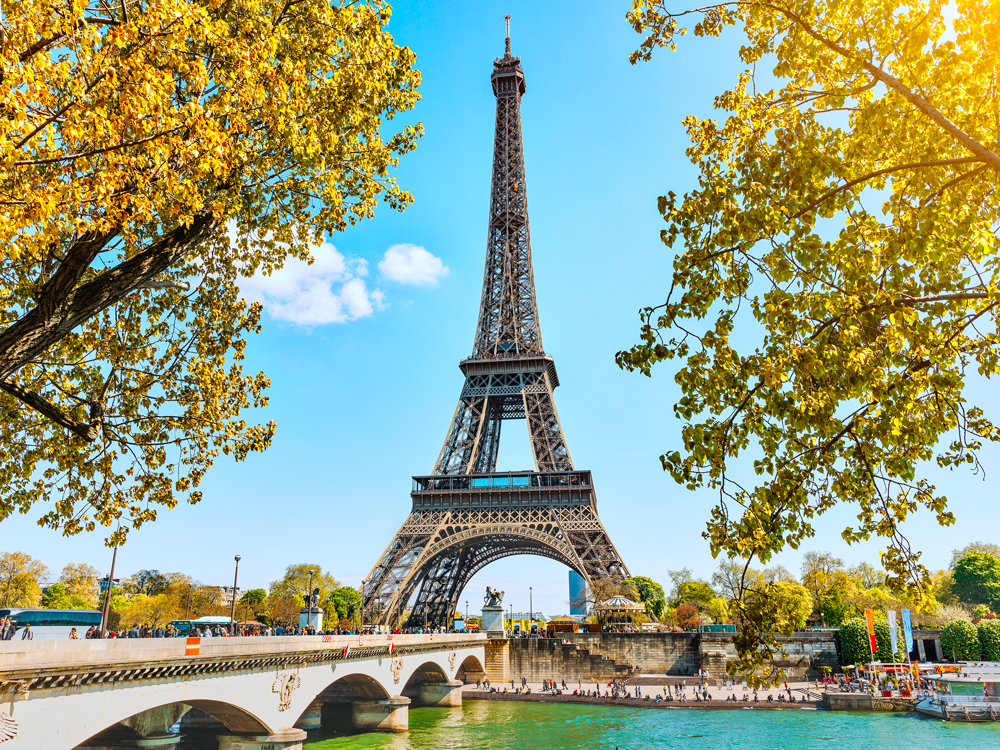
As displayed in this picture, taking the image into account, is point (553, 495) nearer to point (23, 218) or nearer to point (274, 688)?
point (274, 688)

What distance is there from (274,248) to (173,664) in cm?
1109

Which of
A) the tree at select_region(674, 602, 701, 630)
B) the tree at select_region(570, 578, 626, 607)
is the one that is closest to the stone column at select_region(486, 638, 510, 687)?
the tree at select_region(570, 578, 626, 607)

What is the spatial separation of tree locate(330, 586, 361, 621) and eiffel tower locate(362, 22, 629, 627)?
26.3m

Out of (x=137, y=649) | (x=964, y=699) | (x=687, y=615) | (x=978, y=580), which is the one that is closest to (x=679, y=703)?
(x=964, y=699)

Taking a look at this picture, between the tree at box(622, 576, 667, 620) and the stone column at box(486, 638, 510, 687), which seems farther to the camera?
the tree at box(622, 576, 667, 620)

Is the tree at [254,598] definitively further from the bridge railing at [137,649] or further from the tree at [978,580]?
the tree at [978,580]

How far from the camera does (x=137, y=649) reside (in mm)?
15062

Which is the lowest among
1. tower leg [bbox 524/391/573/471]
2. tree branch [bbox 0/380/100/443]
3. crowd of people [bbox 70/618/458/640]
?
crowd of people [bbox 70/618/458/640]

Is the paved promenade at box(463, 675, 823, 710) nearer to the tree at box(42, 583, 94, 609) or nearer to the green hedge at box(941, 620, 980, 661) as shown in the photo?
the green hedge at box(941, 620, 980, 661)

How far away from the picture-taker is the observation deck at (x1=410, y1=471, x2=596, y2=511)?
5397 cm

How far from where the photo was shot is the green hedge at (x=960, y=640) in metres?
53.9

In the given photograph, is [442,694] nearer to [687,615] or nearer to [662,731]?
[662,731]

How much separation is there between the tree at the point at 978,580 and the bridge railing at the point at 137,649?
8545 centimetres

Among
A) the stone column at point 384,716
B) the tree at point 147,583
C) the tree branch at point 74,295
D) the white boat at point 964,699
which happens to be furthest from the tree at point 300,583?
the tree branch at point 74,295
